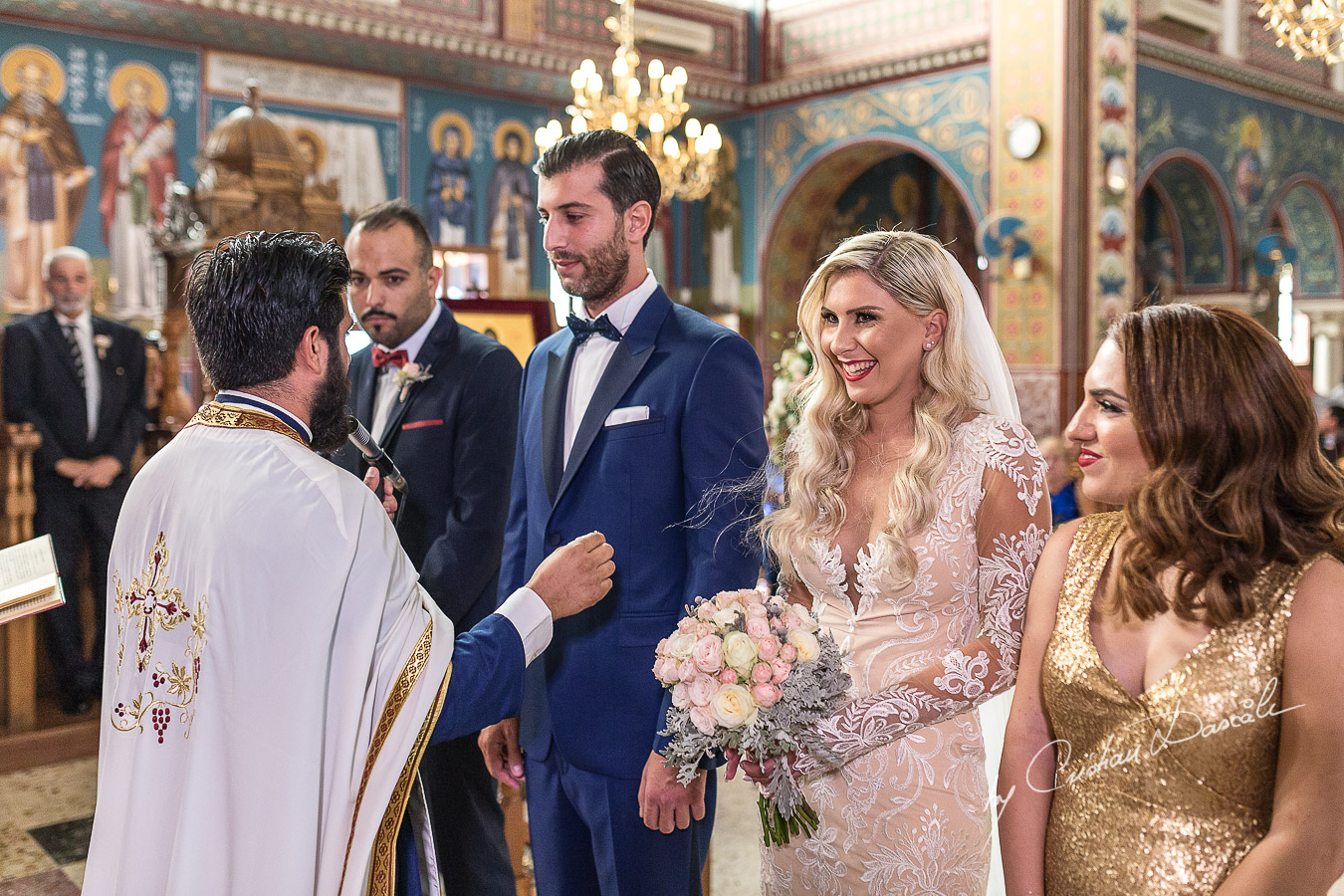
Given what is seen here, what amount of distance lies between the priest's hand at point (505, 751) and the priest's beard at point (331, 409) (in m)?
0.84

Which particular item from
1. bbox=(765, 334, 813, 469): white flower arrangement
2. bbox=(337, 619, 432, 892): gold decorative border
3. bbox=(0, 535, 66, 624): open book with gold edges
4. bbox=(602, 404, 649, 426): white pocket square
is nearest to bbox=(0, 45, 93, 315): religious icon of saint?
bbox=(765, 334, 813, 469): white flower arrangement

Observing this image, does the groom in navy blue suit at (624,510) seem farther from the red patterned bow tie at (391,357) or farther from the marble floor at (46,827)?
the marble floor at (46,827)

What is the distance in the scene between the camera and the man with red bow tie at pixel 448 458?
115 inches

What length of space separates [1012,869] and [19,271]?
9.13 m

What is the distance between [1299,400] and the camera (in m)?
1.51

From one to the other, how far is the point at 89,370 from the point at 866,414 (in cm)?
505

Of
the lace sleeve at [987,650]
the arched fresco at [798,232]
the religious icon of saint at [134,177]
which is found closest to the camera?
the lace sleeve at [987,650]

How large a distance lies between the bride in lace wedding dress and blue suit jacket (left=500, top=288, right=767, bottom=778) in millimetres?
165

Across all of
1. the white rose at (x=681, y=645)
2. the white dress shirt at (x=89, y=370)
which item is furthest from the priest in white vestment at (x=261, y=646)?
the white dress shirt at (x=89, y=370)

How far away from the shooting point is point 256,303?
181 centimetres

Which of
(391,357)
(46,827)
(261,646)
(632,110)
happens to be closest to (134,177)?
(632,110)

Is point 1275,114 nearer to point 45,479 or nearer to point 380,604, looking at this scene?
point 45,479

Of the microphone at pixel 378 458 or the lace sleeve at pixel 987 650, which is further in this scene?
the microphone at pixel 378 458

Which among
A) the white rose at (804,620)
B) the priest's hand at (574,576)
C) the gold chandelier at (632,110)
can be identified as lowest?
the white rose at (804,620)
